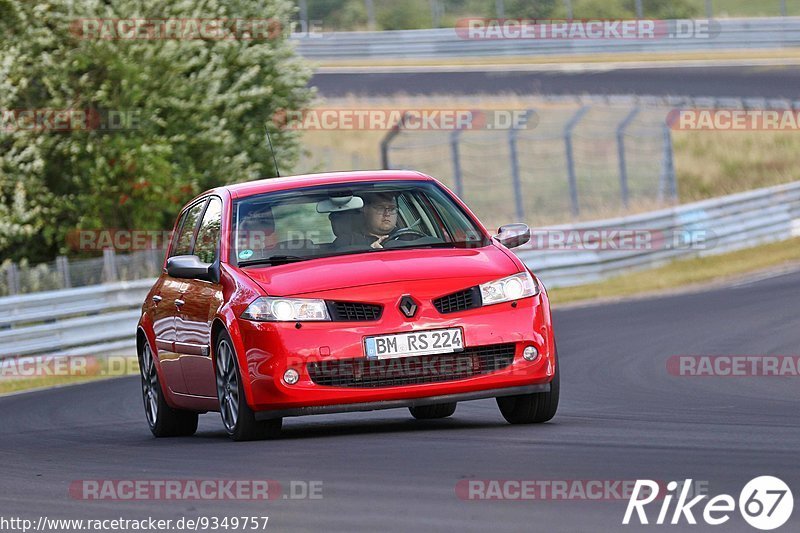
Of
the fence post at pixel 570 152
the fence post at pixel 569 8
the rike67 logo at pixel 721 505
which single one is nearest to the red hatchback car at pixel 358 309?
the rike67 logo at pixel 721 505

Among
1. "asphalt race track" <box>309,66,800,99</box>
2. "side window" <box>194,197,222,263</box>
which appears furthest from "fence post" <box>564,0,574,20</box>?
"side window" <box>194,197,222,263</box>

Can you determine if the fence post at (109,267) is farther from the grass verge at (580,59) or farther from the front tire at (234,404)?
the grass verge at (580,59)

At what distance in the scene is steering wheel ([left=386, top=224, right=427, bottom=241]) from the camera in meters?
9.66

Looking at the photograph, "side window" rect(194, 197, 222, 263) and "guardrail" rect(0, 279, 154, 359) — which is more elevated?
"side window" rect(194, 197, 222, 263)

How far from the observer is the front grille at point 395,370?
28.6 feet

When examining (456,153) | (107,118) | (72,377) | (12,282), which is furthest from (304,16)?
(72,377)

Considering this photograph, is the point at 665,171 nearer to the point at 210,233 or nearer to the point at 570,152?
the point at 570,152

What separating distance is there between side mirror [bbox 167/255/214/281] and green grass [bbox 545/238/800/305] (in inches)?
548

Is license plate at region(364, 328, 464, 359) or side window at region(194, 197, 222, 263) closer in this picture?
license plate at region(364, 328, 464, 359)

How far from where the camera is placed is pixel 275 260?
368 inches

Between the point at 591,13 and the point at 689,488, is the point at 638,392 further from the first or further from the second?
the point at 591,13

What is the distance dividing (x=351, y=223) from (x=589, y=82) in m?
33.1

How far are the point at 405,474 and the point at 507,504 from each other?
0.99m

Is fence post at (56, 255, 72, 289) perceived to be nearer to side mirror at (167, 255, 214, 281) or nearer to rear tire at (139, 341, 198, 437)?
rear tire at (139, 341, 198, 437)
